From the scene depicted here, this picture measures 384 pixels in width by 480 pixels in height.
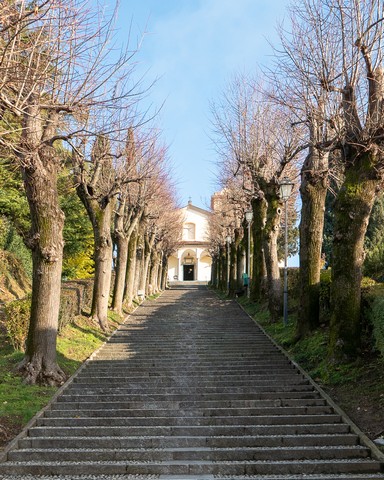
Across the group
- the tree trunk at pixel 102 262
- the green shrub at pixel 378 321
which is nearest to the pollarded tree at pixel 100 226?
the tree trunk at pixel 102 262

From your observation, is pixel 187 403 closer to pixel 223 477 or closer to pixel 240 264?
pixel 223 477

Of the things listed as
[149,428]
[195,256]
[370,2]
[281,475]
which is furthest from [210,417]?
[195,256]

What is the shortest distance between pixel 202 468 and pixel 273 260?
12.8 meters

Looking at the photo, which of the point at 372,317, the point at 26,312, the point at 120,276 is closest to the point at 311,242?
the point at 372,317

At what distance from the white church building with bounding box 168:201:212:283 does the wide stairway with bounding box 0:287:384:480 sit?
64184 millimetres

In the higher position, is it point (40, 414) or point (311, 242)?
point (311, 242)

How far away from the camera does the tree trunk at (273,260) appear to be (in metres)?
18.2

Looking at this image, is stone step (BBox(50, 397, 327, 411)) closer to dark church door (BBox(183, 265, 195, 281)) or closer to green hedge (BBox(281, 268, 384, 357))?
green hedge (BBox(281, 268, 384, 357))

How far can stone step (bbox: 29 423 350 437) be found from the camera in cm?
782

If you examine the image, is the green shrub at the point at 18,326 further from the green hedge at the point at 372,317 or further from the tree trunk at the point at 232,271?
the tree trunk at the point at 232,271

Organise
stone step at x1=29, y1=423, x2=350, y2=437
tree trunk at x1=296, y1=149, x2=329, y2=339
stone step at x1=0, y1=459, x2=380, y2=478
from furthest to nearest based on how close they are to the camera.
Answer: tree trunk at x1=296, y1=149, x2=329, y2=339
stone step at x1=29, y1=423, x2=350, y2=437
stone step at x1=0, y1=459, x2=380, y2=478

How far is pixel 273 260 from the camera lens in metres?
18.9

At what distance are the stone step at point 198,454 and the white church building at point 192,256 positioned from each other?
230 feet

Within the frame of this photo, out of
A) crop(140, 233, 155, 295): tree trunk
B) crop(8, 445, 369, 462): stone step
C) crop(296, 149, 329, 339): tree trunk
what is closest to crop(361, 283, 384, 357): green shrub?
crop(296, 149, 329, 339): tree trunk
